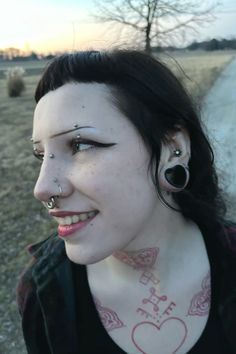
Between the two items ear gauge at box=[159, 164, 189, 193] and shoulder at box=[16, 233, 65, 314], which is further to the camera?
shoulder at box=[16, 233, 65, 314]

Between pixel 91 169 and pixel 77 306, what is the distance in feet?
1.69

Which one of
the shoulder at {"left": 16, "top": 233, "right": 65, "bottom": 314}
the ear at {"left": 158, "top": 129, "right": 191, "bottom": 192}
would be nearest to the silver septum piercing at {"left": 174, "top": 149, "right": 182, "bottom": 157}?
the ear at {"left": 158, "top": 129, "right": 191, "bottom": 192}

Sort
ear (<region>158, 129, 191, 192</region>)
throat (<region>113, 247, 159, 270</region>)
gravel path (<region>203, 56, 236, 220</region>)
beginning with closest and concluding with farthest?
ear (<region>158, 129, 191, 192</region>) → throat (<region>113, 247, 159, 270</region>) → gravel path (<region>203, 56, 236, 220</region>)

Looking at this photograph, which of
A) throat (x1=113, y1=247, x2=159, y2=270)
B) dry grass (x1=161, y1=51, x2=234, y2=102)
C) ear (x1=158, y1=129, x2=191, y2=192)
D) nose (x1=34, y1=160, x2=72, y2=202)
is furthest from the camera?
dry grass (x1=161, y1=51, x2=234, y2=102)

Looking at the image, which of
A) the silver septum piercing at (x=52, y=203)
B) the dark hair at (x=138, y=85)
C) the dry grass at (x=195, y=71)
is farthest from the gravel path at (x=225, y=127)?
the silver septum piercing at (x=52, y=203)

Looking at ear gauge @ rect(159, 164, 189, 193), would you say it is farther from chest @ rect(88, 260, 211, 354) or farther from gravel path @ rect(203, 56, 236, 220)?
gravel path @ rect(203, 56, 236, 220)

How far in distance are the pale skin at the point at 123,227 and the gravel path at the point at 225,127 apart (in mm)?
1244

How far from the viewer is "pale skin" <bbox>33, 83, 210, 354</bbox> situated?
125 cm

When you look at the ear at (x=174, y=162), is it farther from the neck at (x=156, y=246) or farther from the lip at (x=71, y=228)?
the lip at (x=71, y=228)

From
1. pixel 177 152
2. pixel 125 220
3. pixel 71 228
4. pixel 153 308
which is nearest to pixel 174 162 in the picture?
pixel 177 152

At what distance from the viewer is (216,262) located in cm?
151

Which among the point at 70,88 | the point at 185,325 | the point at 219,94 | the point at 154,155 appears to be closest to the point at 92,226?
the point at 154,155

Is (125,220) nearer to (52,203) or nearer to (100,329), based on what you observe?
(52,203)

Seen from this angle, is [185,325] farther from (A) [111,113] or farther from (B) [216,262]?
(A) [111,113]
